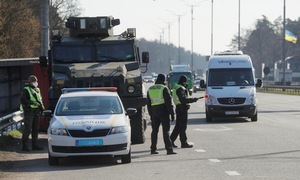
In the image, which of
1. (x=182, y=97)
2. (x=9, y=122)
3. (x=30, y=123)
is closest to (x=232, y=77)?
(x=9, y=122)

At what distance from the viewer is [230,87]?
104 ft

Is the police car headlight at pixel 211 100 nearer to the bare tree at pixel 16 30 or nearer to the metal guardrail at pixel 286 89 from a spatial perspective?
the bare tree at pixel 16 30

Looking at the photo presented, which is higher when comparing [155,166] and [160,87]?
[160,87]

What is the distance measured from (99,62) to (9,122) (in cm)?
330

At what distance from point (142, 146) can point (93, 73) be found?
234 cm

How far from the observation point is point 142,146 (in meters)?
20.7

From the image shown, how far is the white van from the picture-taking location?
1217 inches

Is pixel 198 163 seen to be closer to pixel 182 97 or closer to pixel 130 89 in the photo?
pixel 182 97

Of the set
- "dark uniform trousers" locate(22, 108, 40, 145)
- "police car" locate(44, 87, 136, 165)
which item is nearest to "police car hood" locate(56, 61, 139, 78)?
"dark uniform trousers" locate(22, 108, 40, 145)

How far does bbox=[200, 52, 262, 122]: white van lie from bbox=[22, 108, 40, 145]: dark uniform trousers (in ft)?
38.6

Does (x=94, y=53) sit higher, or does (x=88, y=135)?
(x=94, y=53)

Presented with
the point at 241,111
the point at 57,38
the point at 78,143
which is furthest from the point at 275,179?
the point at 241,111

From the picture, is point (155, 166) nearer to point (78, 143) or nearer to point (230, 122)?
point (78, 143)

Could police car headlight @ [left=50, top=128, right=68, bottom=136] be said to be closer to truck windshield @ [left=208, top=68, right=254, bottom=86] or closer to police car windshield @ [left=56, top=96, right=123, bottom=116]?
police car windshield @ [left=56, top=96, right=123, bottom=116]
